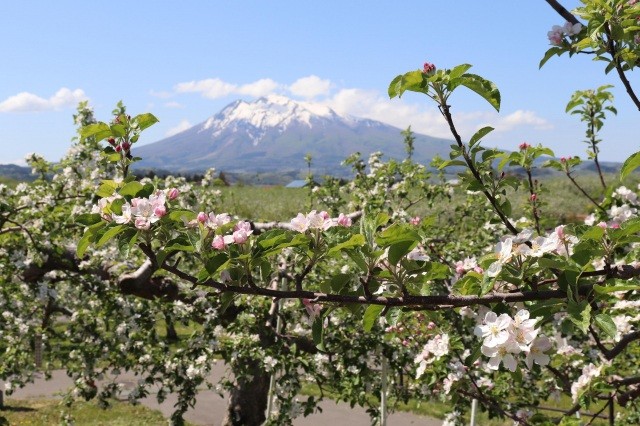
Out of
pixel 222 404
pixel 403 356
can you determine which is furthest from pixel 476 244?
pixel 222 404

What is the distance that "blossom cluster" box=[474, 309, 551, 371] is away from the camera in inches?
57.8

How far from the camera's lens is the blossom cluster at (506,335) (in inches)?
57.8

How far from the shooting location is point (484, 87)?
5.39 feet

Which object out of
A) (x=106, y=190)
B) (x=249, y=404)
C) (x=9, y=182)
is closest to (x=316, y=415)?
(x=249, y=404)

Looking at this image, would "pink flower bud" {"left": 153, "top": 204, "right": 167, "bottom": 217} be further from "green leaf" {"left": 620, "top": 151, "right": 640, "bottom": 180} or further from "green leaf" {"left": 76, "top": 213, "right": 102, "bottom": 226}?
"green leaf" {"left": 620, "top": 151, "right": 640, "bottom": 180}

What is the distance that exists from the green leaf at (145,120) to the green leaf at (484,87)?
1002mm

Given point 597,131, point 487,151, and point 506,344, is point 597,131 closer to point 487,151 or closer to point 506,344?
point 487,151

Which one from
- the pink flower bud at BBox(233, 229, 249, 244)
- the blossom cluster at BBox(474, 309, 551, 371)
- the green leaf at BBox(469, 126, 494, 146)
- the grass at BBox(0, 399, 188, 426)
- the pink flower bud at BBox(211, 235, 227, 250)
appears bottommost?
the grass at BBox(0, 399, 188, 426)

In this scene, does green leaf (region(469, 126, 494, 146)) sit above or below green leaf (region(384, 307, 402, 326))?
above

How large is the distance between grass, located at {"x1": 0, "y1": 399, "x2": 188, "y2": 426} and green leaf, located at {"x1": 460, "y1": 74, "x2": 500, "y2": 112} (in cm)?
903

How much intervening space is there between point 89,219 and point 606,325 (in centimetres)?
133

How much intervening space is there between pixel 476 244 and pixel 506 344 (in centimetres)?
449

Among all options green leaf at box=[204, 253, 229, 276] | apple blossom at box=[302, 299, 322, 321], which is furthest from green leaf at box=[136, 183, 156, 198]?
apple blossom at box=[302, 299, 322, 321]

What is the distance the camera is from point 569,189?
3091 centimetres
